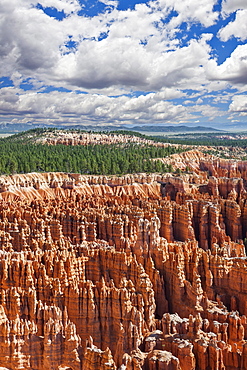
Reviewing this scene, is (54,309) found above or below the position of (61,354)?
above

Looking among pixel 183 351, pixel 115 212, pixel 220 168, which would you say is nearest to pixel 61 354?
pixel 183 351

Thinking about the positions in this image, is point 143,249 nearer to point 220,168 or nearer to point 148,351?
point 148,351

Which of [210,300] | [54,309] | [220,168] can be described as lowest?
[210,300]

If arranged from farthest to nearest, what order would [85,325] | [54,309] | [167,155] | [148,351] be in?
1. [167,155]
2. [85,325]
3. [54,309]
4. [148,351]

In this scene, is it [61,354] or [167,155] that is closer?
[61,354]

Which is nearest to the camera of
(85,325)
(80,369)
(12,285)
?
(80,369)

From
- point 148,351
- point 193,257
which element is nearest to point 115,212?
point 193,257
